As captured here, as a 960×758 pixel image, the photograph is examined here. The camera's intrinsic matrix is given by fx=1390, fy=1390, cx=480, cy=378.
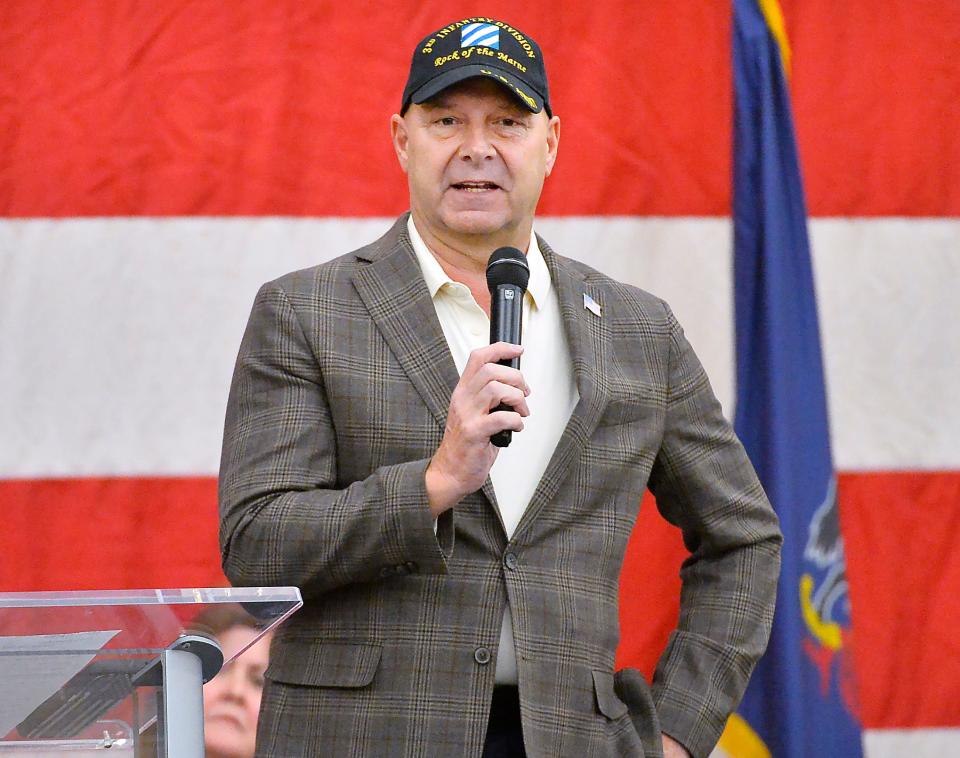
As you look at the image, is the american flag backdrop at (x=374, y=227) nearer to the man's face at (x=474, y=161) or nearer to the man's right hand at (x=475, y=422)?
the man's face at (x=474, y=161)

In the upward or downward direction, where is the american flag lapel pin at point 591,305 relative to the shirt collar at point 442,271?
downward

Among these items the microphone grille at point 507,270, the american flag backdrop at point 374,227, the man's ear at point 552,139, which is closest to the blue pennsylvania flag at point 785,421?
the american flag backdrop at point 374,227

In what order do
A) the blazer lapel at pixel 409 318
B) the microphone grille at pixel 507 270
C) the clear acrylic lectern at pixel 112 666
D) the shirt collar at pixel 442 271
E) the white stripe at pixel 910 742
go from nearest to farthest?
the clear acrylic lectern at pixel 112 666
the microphone grille at pixel 507 270
the blazer lapel at pixel 409 318
the shirt collar at pixel 442 271
the white stripe at pixel 910 742

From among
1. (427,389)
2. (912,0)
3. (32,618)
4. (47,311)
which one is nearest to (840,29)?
(912,0)

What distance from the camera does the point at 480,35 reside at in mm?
1722

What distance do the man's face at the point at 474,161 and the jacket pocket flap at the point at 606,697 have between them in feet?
1.79

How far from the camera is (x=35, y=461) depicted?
7.49 ft

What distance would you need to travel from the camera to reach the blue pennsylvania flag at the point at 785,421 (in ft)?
7.45

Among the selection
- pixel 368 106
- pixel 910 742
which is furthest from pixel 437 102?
pixel 910 742

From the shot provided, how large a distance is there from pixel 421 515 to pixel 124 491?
3.33 feet

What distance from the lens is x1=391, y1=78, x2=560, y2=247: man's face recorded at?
169 cm

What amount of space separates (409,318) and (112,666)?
0.67 meters

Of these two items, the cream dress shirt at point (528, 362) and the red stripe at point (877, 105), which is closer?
the cream dress shirt at point (528, 362)

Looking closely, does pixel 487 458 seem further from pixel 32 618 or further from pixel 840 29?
pixel 840 29
